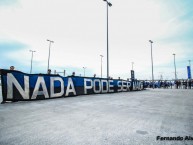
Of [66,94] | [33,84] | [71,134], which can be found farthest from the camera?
[66,94]

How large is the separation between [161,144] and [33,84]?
8.18 meters

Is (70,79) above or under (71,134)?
above

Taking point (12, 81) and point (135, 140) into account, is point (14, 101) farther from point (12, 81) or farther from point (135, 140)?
point (135, 140)

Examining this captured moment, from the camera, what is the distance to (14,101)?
7816 millimetres

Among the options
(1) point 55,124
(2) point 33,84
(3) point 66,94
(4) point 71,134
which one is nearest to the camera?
(4) point 71,134

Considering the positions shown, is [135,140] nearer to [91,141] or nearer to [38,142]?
[91,141]

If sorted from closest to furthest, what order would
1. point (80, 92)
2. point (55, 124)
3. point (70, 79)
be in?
point (55, 124), point (70, 79), point (80, 92)

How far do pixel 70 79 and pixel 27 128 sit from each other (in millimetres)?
8546

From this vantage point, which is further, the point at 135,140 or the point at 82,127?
the point at 82,127

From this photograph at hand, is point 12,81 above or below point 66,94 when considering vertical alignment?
above

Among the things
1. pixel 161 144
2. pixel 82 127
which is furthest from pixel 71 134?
pixel 161 144

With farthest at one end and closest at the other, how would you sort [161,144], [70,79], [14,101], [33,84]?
[70,79] → [33,84] → [14,101] → [161,144]

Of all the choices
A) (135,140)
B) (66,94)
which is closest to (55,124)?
(135,140)

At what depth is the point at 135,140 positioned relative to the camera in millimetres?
2492
